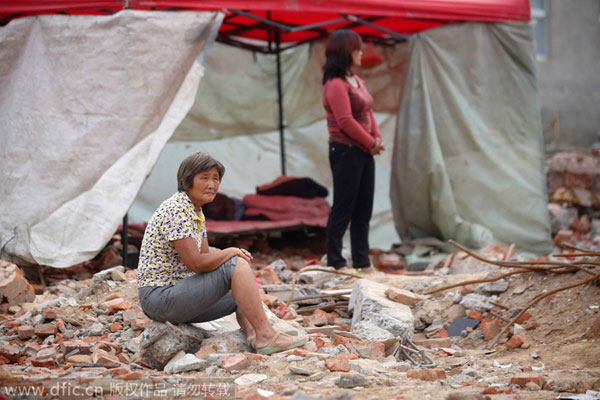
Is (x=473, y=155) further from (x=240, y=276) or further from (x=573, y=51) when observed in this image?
(x=573, y=51)

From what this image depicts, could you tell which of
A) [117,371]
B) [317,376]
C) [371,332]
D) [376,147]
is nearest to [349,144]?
[376,147]

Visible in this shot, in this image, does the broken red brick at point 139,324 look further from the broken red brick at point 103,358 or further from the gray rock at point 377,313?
the gray rock at point 377,313

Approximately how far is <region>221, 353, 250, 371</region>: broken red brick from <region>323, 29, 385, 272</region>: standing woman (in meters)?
2.33

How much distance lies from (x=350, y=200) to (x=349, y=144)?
0.45 metres

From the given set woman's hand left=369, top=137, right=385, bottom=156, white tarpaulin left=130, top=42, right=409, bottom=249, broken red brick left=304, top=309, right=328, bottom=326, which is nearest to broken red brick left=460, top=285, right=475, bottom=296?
broken red brick left=304, top=309, right=328, bottom=326

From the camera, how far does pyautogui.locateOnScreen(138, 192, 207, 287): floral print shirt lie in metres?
3.21

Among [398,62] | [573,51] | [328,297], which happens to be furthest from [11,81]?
[573,51]

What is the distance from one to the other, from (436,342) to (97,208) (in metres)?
2.73

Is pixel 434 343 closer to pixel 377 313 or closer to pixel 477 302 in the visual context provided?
pixel 377 313

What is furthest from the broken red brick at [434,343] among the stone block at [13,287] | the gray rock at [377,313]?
the stone block at [13,287]

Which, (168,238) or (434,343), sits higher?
(168,238)

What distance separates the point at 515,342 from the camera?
3.91 m

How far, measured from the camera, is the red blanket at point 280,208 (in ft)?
24.0

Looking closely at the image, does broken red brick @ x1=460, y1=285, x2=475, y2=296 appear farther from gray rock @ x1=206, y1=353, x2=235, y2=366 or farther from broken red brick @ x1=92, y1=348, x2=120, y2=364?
broken red brick @ x1=92, y1=348, x2=120, y2=364
